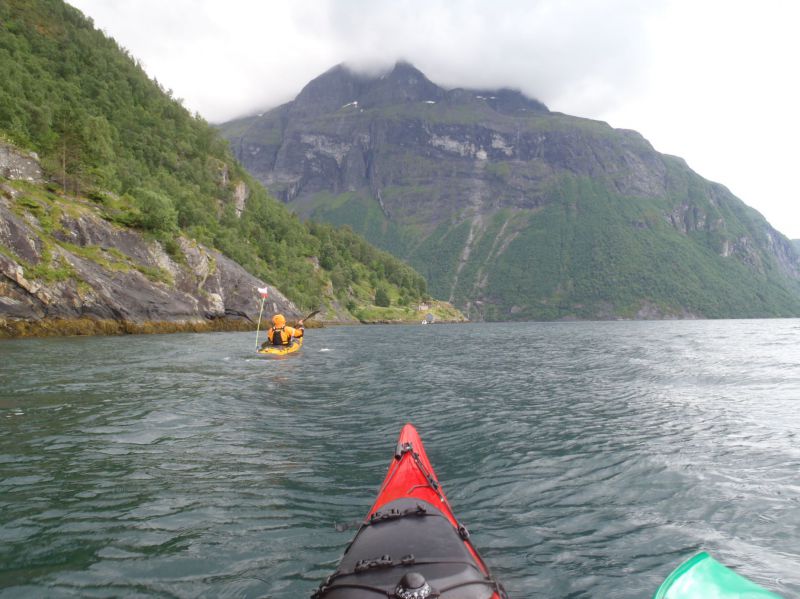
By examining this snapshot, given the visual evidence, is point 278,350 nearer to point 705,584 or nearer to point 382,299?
point 705,584

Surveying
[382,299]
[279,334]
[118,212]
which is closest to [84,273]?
[118,212]

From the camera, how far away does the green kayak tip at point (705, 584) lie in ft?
14.5

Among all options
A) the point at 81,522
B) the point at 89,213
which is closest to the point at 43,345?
the point at 89,213

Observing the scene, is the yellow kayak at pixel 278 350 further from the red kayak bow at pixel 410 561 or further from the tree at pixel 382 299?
the tree at pixel 382 299

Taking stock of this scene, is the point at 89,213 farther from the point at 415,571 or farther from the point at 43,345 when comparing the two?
the point at 415,571

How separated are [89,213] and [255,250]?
163ft

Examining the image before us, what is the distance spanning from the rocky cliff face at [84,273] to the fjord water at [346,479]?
2104cm

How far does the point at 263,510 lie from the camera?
24.0 feet

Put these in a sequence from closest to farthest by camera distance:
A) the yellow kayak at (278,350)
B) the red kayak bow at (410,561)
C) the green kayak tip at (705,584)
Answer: the red kayak bow at (410,561)
the green kayak tip at (705,584)
the yellow kayak at (278,350)

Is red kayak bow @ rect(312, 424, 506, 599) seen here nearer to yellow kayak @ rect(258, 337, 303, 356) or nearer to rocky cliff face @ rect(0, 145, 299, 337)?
yellow kayak @ rect(258, 337, 303, 356)

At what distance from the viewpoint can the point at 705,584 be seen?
4582mm

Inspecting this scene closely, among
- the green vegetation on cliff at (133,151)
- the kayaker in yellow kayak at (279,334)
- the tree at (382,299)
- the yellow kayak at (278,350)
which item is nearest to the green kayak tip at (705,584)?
the yellow kayak at (278,350)

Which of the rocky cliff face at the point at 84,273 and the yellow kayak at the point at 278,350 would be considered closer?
the yellow kayak at the point at 278,350

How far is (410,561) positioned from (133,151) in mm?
97455
